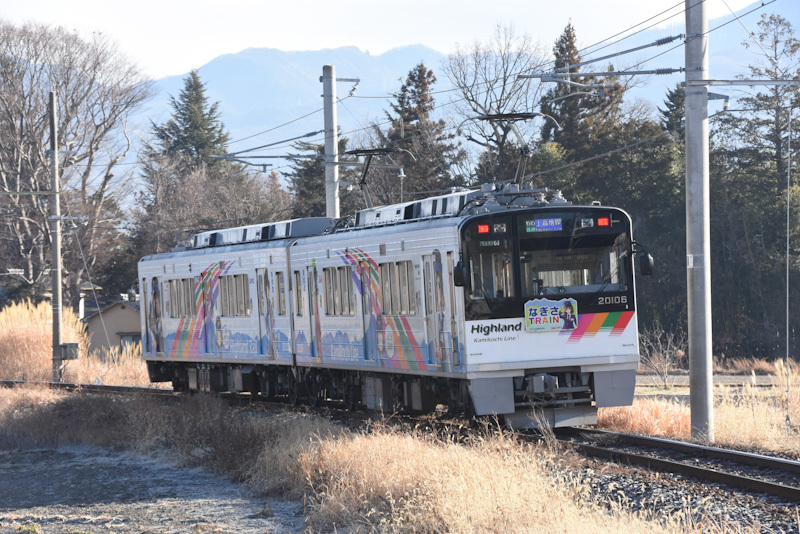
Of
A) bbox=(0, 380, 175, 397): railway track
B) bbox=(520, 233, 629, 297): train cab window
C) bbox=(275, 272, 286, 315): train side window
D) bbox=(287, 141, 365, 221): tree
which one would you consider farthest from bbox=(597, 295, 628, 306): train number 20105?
bbox=(287, 141, 365, 221): tree

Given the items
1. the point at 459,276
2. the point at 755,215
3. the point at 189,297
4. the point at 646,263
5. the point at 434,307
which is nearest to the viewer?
the point at 459,276

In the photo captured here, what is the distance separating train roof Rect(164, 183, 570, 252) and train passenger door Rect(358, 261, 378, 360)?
2.68 feet

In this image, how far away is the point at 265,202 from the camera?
66.8m

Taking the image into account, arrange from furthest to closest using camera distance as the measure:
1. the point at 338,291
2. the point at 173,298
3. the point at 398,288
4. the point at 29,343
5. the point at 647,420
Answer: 1. the point at 29,343
2. the point at 173,298
3. the point at 338,291
4. the point at 398,288
5. the point at 647,420

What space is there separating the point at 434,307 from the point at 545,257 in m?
1.63

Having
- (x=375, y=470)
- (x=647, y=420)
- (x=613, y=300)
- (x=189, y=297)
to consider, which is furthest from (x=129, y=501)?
(x=189, y=297)

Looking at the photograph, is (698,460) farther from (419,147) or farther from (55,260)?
(419,147)

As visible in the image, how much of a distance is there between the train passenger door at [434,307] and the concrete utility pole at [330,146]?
7.36 metres

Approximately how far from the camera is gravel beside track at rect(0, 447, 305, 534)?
10344 millimetres

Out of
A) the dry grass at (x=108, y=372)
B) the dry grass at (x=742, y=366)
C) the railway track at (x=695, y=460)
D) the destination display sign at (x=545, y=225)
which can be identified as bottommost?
the dry grass at (x=742, y=366)

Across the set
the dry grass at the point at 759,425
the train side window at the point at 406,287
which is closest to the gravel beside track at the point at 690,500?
the dry grass at the point at 759,425

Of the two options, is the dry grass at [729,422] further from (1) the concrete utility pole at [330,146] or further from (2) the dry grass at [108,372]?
(2) the dry grass at [108,372]

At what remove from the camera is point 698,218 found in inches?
548

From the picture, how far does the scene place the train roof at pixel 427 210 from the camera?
1434 cm
